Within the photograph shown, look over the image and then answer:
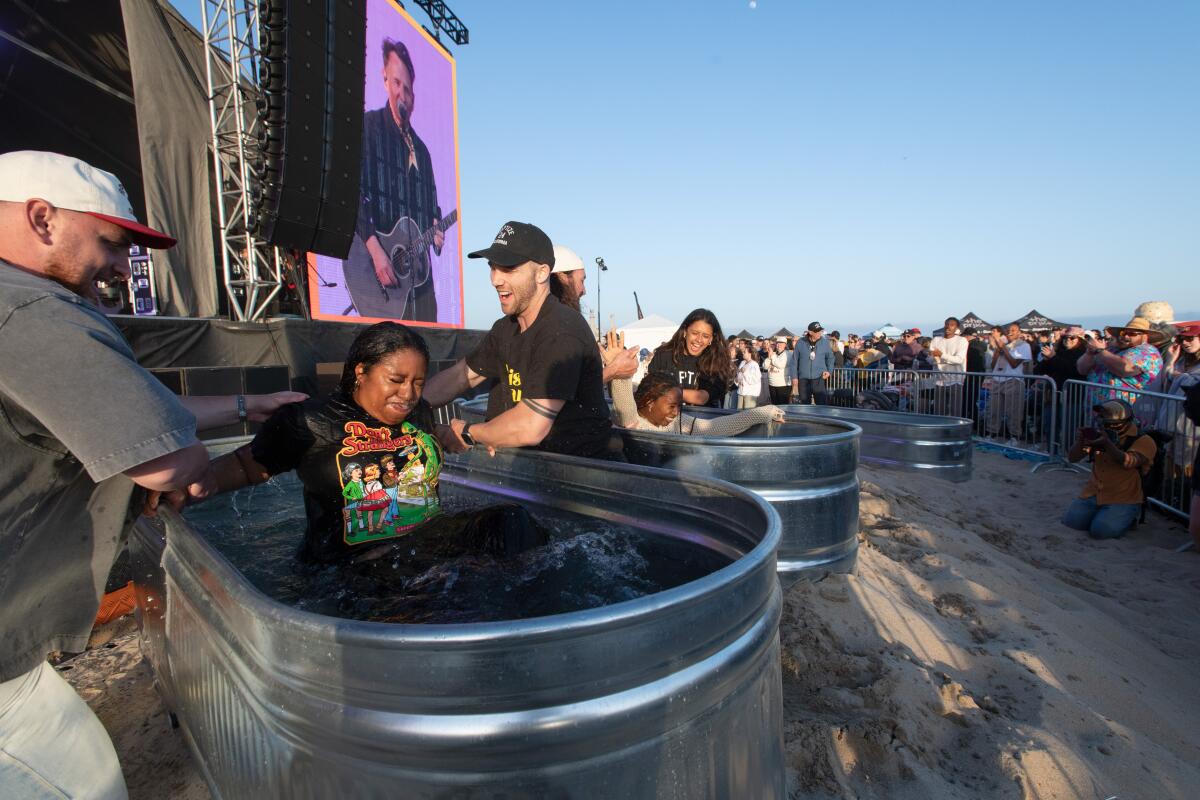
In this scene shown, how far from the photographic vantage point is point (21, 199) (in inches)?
52.1

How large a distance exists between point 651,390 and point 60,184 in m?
3.37

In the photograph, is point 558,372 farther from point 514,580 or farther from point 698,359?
point 698,359

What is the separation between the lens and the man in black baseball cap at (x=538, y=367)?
2.63 m

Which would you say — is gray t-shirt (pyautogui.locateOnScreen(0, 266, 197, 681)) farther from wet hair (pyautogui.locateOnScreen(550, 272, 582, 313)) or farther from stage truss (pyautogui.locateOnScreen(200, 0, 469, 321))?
stage truss (pyautogui.locateOnScreen(200, 0, 469, 321))

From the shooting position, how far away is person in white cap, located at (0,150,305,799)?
119 centimetres

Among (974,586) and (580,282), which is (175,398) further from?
(974,586)

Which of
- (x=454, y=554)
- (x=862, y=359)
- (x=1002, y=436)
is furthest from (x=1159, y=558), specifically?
(x=862, y=359)

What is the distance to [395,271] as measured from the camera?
1246cm

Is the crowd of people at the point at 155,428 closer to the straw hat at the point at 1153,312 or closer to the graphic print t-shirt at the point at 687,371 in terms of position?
the graphic print t-shirt at the point at 687,371

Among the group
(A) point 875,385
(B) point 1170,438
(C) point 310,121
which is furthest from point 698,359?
(A) point 875,385

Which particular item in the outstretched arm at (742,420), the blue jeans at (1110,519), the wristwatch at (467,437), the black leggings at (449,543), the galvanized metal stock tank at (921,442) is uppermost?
the wristwatch at (467,437)

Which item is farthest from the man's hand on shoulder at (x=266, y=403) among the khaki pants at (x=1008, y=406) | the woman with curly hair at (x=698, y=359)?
the khaki pants at (x=1008, y=406)

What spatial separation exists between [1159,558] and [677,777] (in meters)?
5.70

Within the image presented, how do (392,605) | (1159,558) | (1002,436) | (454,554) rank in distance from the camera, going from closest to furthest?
(392,605), (454,554), (1159,558), (1002,436)
